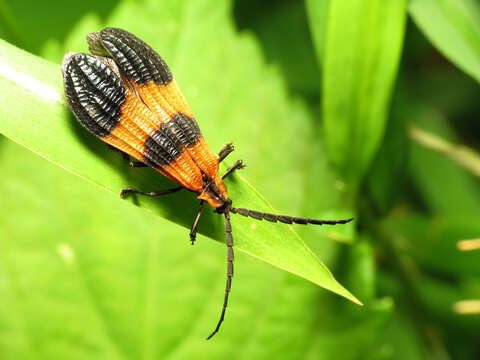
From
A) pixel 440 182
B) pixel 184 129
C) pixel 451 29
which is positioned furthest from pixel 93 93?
pixel 440 182

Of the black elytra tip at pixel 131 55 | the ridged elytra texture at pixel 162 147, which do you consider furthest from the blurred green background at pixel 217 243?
the ridged elytra texture at pixel 162 147

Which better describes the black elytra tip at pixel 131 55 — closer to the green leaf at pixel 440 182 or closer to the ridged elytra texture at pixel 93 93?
the ridged elytra texture at pixel 93 93

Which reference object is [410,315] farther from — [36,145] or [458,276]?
[36,145]

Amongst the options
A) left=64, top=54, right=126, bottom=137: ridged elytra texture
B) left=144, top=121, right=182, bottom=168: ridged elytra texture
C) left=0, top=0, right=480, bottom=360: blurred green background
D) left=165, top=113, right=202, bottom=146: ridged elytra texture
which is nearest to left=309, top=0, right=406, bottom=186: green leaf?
left=0, top=0, right=480, bottom=360: blurred green background

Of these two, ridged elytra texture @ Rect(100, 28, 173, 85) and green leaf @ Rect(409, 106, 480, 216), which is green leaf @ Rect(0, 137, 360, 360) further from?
green leaf @ Rect(409, 106, 480, 216)

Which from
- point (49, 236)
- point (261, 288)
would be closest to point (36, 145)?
point (49, 236)

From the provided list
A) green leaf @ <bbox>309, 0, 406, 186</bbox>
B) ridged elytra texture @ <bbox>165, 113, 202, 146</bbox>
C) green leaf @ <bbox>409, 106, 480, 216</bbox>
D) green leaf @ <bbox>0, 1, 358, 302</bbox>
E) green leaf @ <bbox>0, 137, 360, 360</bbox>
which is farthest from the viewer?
green leaf @ <bbox>409, 106, 480, 216</bbox>
